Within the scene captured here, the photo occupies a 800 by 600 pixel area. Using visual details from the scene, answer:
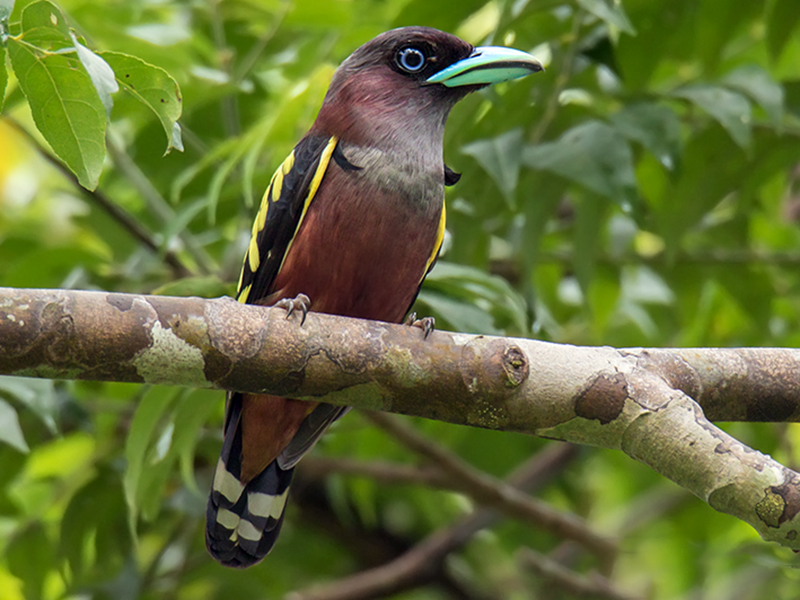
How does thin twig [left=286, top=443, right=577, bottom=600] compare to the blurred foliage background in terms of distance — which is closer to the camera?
the blurred foliage background

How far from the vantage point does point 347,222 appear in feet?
10.6

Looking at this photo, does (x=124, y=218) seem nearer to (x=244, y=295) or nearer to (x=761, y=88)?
(x=244, y=295)

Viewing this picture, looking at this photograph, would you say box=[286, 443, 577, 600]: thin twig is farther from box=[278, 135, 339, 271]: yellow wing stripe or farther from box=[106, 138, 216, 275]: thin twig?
box=[278, 135, 339, 271]: yellow wing stripe

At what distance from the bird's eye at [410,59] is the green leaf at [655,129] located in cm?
76

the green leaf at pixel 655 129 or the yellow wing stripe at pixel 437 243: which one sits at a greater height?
the green leaf at pixel 655 129

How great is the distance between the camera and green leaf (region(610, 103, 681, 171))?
349cm

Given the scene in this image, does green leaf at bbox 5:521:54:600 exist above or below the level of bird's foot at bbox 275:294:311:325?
below

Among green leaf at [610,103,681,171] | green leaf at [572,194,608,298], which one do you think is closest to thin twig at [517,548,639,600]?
green leaf at [572,194,608,298]

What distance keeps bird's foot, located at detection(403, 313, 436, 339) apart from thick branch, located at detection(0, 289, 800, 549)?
47 mm

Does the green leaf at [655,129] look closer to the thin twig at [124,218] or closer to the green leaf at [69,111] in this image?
the thin twig at [124,218]

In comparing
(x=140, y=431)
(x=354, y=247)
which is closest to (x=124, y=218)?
(x=140, y=431)

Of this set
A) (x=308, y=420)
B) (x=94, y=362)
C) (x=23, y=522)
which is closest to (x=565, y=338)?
(x=308, y=420)

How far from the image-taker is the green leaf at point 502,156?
10.8ft

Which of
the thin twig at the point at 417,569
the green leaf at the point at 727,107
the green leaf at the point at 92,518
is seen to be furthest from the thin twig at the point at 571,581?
the green leaf at the point at 727,107
